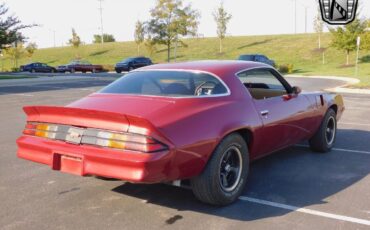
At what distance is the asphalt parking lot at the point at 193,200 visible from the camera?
3.82 metres

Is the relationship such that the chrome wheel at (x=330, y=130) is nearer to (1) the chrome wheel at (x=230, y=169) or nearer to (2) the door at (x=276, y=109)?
(2) the door at (x=276, y=109)

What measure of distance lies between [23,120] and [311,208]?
765cm

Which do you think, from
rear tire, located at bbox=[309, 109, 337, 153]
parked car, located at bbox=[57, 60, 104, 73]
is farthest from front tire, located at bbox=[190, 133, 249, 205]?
parked car, located at bbox=[57, 60, 104, 73]

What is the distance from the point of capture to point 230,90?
460 cm

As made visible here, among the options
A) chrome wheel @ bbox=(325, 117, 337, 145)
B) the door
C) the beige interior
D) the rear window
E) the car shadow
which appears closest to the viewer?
the car shadow

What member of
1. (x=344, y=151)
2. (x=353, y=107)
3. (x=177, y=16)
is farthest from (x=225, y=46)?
(x=344, y=151)

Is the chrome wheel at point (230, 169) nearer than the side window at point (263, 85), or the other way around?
the chrome wheel at point (230, 169)

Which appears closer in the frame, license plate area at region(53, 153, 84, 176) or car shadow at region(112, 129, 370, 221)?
license plate area at region(53, 153, 84, 176)

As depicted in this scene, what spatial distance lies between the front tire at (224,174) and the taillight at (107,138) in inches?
24.8

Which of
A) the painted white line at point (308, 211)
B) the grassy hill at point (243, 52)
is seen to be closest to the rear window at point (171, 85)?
the painted white line at point (308, 211)

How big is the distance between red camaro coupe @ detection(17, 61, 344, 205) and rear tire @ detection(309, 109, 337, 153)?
3.65ft

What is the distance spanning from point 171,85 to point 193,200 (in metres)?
1.26

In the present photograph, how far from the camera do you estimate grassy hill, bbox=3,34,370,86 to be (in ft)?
148

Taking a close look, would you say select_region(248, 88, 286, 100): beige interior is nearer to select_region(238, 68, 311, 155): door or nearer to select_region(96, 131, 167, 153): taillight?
select_region(238, 68, 311, 155): door
